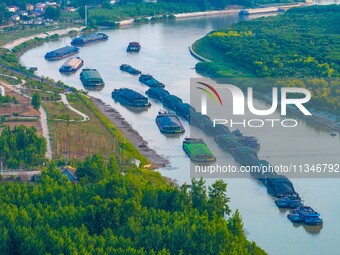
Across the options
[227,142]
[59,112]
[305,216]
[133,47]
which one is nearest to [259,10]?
[133,47]

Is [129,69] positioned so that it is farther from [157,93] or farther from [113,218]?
[113,218]

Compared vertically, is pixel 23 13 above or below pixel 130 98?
below

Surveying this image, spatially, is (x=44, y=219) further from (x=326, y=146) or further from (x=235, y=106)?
(x=235, y=106)

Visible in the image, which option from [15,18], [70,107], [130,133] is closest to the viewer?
[130,133]

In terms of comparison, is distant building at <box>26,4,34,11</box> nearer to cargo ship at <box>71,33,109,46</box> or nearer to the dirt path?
cargo ship at <box>71,33,109,46</box>

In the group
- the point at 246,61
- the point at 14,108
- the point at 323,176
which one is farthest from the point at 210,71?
the point at 323,176

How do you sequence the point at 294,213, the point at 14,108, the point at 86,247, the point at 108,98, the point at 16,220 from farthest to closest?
the point at 108,98, the point at 14,108, the point at 294,213, the point at 16,220, the point at 86,247

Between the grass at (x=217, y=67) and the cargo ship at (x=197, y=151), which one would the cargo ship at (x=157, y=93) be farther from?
the cargo ship at (x=197, y=151)

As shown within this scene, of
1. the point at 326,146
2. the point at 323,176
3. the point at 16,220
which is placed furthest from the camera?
the point at 326,146
